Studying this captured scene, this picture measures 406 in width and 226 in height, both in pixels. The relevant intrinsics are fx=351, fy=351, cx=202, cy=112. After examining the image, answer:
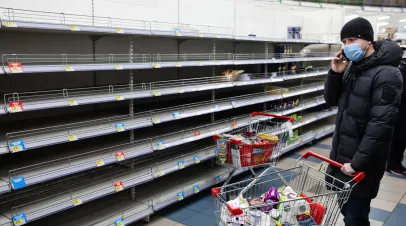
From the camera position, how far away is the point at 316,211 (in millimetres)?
Result: 1998

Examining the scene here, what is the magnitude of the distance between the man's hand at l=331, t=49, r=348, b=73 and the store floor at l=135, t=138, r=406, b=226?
1.79m

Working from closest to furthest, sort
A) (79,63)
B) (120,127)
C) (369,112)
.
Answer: (369,112)
(120,127)
(79,63)

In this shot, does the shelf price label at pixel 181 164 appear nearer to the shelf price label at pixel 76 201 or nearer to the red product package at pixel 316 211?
the shelf price label at pixel 76 201

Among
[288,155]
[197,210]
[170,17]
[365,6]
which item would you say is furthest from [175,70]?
[365,6]

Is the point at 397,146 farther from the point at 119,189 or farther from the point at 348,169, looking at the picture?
the point at 119,189

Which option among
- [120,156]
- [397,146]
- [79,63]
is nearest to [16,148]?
[120,156]

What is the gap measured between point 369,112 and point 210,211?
6.66 feet

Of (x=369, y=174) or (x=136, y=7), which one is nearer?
(x=369, y=174)

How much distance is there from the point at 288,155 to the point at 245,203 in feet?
12.8

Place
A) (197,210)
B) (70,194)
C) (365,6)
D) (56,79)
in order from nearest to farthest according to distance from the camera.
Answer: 1. (70,194)
2. (56,79)
3. (197,210)
4. (365,6)

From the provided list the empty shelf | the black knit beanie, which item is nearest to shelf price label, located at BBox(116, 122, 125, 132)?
the empty shelf

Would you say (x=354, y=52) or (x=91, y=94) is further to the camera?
(x=91, y=94)

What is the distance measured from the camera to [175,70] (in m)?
4.36

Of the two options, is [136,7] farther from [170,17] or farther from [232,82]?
[232,82]
